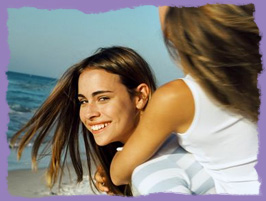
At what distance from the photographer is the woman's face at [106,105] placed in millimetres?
1384

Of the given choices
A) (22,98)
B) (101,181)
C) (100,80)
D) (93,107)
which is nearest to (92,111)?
(93,107)

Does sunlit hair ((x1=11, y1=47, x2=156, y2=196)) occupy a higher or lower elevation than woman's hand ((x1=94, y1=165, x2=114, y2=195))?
higher

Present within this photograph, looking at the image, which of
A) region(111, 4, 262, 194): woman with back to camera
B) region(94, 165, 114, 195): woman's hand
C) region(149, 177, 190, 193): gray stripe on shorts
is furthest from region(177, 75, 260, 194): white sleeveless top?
region(94, 165, 114, 195): woman's hand

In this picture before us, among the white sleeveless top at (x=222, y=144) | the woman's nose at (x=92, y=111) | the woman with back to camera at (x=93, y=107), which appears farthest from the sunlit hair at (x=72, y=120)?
the white sleeveless top at (x=222, y=144)

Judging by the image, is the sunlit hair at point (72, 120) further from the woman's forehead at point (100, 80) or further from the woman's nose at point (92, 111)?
the woman's nose at point (92, 111)

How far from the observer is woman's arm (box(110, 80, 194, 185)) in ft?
3.68

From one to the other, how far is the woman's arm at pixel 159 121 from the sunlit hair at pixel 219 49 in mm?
95

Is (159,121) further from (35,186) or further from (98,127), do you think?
(35,186)

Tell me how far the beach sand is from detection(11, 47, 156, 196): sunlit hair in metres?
0.05

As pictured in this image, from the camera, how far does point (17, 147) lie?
1.55 meters

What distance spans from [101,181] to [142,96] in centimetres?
48

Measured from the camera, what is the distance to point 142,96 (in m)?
1.44

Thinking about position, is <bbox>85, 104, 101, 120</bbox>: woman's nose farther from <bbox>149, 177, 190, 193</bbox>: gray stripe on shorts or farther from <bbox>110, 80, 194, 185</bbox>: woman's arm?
<bbox>149, 177, 190, 193</bbox>: gray stripe on shorts

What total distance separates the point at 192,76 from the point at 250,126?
270 mm
